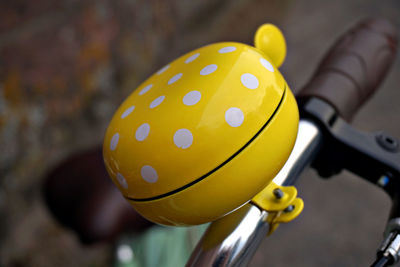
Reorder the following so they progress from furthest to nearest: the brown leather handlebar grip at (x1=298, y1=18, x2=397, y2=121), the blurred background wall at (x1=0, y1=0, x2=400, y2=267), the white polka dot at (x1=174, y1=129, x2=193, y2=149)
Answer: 1. the blurred background wall at (x1=0, y1=0, x2=400, y2=267)
2. the brown leather handlebar grip at (x1=298, y1=18, x2=397, y2=121)
3. the white polka dot at (x1=174, y1=129, x2=193, y2=149)

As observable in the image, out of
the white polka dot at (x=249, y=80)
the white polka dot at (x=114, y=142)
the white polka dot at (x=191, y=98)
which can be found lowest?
the white polka dot at (x=114, y=142)

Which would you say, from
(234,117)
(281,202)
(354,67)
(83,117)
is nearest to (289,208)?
(281,202)

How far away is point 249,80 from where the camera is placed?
0.33 m

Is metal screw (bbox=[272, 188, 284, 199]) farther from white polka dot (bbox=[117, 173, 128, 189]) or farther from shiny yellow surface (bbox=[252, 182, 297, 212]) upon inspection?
white polka dot (bbox=[117, 173, 128, 189])

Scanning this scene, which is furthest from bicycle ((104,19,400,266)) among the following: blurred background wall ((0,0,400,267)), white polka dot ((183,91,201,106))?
blurred background wall ((0,0,400,267))

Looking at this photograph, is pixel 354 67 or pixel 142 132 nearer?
pixel 142 132

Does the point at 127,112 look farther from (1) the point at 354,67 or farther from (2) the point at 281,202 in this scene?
(1) the point at 354,67

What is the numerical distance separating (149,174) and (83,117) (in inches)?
48.9

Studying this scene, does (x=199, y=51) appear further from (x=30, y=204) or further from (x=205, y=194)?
(x=30, y=204)

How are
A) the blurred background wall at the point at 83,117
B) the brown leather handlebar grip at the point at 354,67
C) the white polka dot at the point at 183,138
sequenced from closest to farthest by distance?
the white polka dot at the point at 183,138 → the brown leather handlebar grip at the point at 354,67 → the blurred background wall at the point at 83,117

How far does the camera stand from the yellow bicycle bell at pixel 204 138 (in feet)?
1.02

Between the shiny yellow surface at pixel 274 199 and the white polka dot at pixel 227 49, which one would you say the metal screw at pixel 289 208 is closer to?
the shiny yellow surface at pixel 274 199

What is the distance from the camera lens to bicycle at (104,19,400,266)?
0.32m

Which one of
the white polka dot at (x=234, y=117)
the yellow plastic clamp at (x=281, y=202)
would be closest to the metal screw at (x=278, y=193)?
the yellow plastic clamp at (x=281, y=202)
